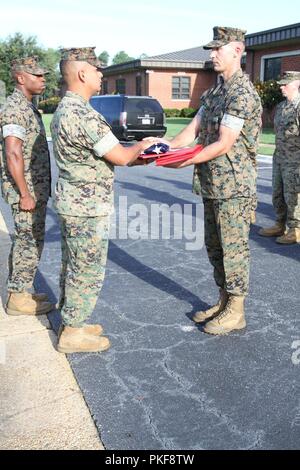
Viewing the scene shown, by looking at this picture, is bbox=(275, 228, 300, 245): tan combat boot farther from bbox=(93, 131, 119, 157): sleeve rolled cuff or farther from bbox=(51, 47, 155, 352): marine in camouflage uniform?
bbox=(93, 131, 119, 157): sleeve rolled cuff

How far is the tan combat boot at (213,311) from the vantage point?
3.85m

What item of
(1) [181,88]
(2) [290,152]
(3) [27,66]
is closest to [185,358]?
(3) [27,66]

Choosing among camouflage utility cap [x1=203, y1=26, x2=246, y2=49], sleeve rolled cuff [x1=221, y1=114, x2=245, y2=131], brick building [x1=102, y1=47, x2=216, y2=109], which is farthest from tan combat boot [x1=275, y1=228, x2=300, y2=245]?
brick building [x1=102, y1=47, x2=216, y2=109]

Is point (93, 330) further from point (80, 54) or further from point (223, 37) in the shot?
point (223, 37)

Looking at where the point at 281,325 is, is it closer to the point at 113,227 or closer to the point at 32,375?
the point at 32,375

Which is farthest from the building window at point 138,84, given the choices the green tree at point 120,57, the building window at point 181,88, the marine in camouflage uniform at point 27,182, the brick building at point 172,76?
the green tree at point 120,57

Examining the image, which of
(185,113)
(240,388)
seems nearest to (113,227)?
(240,388)

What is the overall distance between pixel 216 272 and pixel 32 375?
1.61 metres

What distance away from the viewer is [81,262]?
320cm

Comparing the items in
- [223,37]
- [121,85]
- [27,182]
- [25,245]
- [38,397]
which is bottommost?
[38,397]

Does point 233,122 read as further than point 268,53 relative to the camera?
No

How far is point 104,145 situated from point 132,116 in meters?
14.0

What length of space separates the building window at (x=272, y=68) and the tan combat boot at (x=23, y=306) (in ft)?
67.8

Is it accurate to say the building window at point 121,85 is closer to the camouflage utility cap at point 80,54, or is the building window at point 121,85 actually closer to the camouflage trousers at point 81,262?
the camouflage utility cap at point 80,54
